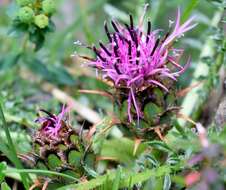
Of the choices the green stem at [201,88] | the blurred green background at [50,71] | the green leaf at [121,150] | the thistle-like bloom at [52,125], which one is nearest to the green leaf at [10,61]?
the blurred green background at [50,71]

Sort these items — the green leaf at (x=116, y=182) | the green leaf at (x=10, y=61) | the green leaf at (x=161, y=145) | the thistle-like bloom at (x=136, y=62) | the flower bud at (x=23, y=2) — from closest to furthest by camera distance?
the green leaf at (x=116, y=182), the green leaf at (x=161, y=145), the thistle-like bloom at (x=136, y=62), the flower bud at (x=23, y=2), the green leaf at (x=10, y=61)

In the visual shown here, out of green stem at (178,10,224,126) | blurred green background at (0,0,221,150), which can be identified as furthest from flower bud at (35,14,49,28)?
green stem at (178,10,224,126)

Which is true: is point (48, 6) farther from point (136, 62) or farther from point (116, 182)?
point (116, 182)

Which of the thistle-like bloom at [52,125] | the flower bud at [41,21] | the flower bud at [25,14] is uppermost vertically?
the flower bud at [25,14]

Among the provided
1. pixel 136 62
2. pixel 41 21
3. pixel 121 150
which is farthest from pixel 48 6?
pixel 121 150

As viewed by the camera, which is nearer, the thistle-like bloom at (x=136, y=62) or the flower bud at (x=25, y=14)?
the thistle-like bloom at (x=136, y=62)

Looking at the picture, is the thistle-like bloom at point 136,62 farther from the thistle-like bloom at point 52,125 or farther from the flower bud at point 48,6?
the flower bud at point 48,6
